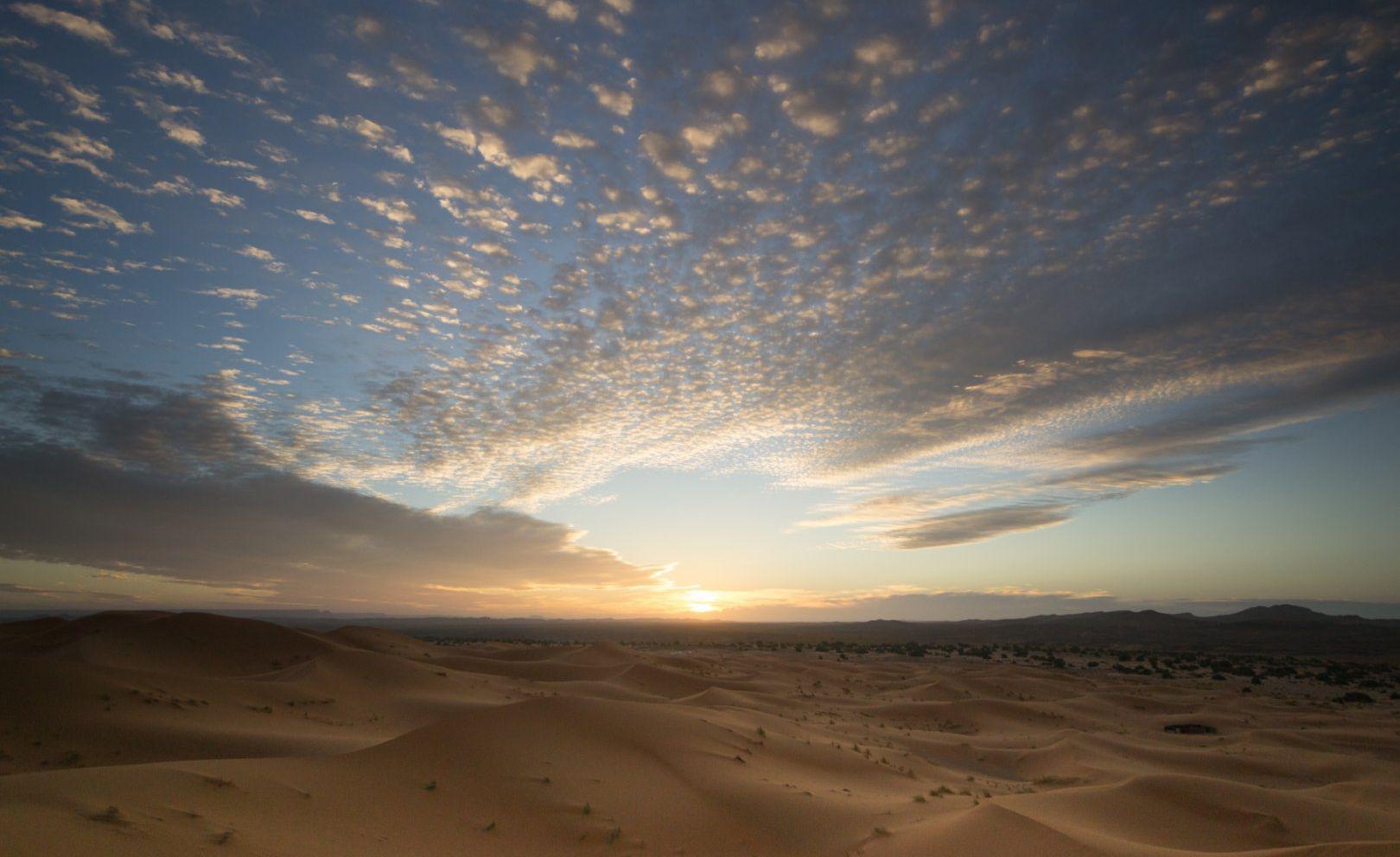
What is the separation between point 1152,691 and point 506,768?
122 ft

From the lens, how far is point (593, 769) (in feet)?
40.3

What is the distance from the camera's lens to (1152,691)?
115ft

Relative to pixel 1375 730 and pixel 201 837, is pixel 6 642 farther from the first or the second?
pixel 1375 730

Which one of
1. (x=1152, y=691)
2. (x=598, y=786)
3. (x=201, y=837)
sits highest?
(x=201, y=837)

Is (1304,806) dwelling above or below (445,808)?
below

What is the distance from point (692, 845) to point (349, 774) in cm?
587

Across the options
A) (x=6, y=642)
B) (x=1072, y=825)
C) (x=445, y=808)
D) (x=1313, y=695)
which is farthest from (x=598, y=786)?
(x=1313, y=695)

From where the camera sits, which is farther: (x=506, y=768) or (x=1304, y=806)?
(x=1304, y=806)

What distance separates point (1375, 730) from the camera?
78.0ft

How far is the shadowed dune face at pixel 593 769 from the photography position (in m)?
8.95

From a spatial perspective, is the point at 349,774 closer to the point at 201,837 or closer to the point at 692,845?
the point at 201,837

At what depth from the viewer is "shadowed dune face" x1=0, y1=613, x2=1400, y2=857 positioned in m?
8.95

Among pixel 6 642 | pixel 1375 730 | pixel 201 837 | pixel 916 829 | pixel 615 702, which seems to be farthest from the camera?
pixel 6 642

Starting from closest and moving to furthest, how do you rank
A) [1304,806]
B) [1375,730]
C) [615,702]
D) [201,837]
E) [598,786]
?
[201,837] → [598,786] → [1304,806] → [615,702] → [1375,730]
